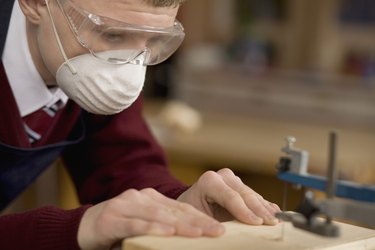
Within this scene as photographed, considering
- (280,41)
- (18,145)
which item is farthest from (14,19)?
(280,41)

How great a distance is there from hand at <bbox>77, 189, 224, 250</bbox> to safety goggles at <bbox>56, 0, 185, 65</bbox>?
0.39m

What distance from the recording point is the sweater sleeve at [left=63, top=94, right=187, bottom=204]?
2.13 metres

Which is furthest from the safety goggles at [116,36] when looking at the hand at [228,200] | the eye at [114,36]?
the hand at [228,200]

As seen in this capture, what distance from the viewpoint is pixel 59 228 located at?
145 cm

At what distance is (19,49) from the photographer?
188 cm

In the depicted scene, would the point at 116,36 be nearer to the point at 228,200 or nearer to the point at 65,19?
the point at 65,19

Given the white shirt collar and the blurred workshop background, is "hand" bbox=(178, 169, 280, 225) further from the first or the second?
the blurred workshop background

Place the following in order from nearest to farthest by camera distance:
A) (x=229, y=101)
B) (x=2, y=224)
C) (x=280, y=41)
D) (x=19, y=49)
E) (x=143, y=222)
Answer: (x=143, y=222) < (x=2, y=224) < (x=19, y=49) < (x=229, y=101) < (x=280, y=41)

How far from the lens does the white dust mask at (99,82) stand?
5.87ft

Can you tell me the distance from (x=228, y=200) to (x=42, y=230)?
1.07 ft

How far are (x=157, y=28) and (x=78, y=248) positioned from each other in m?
0.49

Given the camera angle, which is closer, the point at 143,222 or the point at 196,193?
the point at 143,222

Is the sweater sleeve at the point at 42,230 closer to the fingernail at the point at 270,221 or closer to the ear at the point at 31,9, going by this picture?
the fingernail at the point at 270,221

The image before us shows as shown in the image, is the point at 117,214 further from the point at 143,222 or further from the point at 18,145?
the point at 18,145
